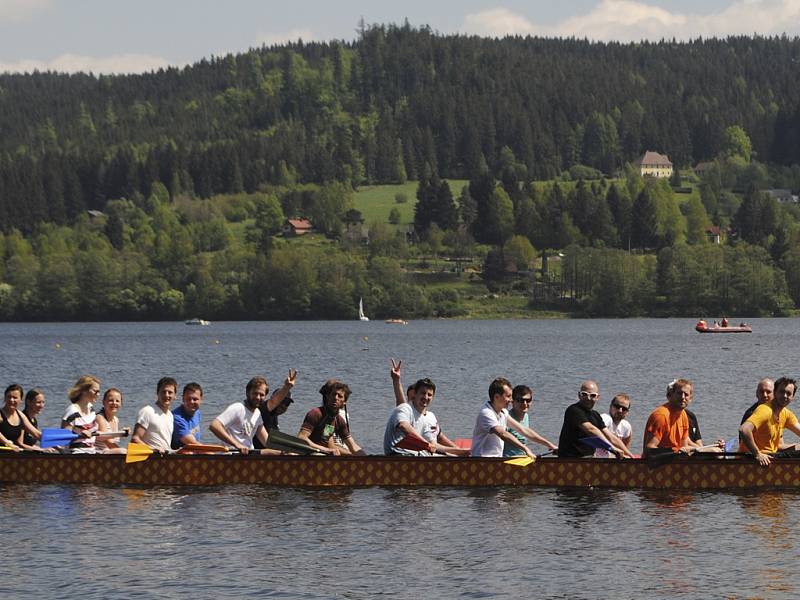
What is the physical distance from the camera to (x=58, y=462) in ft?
96.4

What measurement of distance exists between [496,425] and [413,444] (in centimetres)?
181

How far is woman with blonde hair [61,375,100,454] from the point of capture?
28.2 metres

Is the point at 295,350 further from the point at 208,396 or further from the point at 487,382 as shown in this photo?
the point at 208,396

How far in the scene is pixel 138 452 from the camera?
1129 inches

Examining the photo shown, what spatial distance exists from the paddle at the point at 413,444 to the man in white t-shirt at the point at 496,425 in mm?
1015

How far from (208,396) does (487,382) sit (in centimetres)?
1751

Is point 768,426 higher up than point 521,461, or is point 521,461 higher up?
point 768,426

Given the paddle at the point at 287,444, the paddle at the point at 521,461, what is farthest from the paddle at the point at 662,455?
the paddle at the point at 287,444

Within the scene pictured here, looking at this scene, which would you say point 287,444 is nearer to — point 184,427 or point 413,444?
point 184,427

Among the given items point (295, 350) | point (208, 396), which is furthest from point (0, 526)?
point (295, 350)

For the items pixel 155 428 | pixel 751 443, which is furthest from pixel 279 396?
pixel 751 443

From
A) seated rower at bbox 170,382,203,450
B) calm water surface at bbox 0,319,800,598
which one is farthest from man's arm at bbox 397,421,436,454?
seated rower at bbox 170,382,203,450

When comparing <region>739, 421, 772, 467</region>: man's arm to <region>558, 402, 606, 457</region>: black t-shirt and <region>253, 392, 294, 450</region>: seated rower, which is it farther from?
<region>253, 392, 294, 450</region>: seated rower

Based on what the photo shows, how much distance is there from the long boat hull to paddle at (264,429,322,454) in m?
0.21
